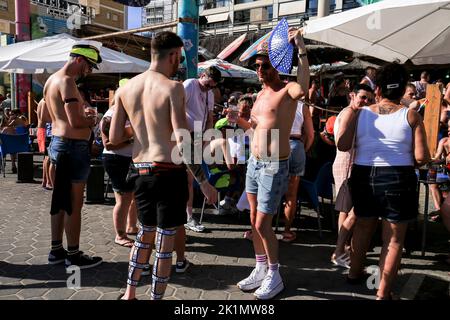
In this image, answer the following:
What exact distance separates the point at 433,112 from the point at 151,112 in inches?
168

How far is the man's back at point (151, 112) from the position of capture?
2414 mm

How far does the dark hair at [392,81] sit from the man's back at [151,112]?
1.56m

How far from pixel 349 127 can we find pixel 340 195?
2.99 ft

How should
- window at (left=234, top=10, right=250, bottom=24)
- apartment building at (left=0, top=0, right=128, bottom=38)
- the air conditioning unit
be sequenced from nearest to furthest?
apartment building at (left=0, top=0, right=128, bottom=38) → the air conditioning unit → window at (left=234, top=10, right=250, bottom=24)

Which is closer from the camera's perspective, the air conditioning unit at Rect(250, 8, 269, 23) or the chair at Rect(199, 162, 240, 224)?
the chair at Rect(199, 162, 240, 224)

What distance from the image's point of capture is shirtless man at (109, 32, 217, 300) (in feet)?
7.93

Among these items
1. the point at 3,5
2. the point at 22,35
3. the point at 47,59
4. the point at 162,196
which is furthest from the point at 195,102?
the point at 3,5

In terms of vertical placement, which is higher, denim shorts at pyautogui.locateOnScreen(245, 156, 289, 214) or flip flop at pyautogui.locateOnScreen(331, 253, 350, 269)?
denim shorts at pyautogui.locateOnScreen(245, 156, 289, 214)

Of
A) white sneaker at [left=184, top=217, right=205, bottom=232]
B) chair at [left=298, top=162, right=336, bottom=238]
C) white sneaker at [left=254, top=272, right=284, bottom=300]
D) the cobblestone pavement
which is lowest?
the cobblestone pavement

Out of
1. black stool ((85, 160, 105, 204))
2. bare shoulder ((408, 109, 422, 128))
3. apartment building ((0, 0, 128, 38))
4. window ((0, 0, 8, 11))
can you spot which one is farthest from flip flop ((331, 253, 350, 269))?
window ((0, 0, 8, 11))

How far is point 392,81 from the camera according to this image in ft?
9.30

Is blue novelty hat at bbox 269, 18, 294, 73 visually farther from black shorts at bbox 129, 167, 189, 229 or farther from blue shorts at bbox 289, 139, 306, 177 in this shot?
blue shorts at bbox 289, 139, 306, 177

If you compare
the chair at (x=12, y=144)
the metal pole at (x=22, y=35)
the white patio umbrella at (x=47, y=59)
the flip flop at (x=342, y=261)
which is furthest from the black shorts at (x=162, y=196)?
the metal pole at (x=22, y=35)

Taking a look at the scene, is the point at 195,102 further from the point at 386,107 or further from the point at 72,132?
the point at 386,107
